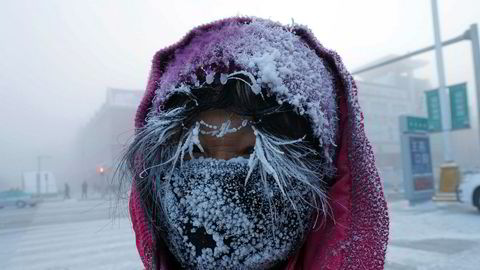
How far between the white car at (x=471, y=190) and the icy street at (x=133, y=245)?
0.26 metres

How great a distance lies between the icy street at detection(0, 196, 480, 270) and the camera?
4.32 m

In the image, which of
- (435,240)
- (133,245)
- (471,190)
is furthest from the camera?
(471,190)

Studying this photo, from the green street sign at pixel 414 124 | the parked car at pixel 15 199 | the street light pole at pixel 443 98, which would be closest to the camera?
the street light pole at pixel 443 98

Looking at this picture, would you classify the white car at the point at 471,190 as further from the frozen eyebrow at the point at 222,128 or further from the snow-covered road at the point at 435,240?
the frozen eyebrow at the point at 222,128

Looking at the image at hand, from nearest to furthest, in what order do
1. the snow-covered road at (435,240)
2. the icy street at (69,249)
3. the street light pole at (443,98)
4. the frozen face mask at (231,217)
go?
the frozen face mask at (231,217), the snow-covered road at (435,240), the icy street at (69,249), the street light pole at (443,98)

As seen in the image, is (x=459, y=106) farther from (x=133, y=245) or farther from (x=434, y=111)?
(x=133, y=245)

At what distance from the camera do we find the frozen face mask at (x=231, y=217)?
847 mm

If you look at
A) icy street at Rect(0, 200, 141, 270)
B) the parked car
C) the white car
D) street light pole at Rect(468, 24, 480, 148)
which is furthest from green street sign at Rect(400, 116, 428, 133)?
the parked car

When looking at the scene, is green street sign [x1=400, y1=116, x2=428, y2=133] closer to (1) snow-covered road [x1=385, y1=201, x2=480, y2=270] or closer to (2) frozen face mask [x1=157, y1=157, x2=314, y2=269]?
(1) snow-covered road [x1=385, y1=201, x2=480, y2=270]

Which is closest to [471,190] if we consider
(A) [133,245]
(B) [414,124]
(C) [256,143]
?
(B) [414,124]

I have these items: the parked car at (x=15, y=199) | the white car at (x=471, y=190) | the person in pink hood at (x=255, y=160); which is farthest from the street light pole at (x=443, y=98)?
the parked car at (x=15, y=199)

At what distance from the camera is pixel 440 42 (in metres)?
9.87

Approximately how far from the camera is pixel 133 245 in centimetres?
578

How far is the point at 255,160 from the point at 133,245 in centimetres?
545
